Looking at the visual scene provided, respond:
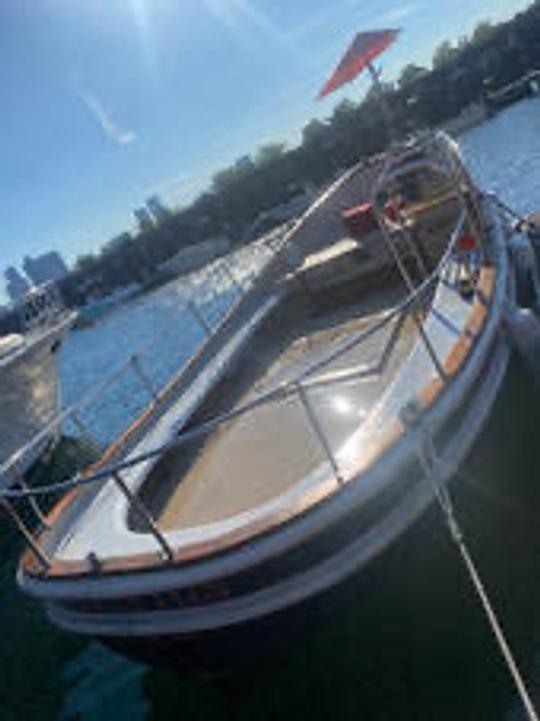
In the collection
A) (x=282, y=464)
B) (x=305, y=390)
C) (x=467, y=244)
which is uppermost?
(x=305, y=390)

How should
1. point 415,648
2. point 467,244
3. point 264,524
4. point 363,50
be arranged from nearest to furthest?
point 264,524
point 415,648
point 467,244
point 363,50

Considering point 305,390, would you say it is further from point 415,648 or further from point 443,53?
point 443,53

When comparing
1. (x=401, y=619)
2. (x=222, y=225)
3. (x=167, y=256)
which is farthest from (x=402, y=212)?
(x=167, y=256)

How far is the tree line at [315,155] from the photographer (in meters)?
97.3

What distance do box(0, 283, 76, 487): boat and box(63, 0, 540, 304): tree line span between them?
196 feet

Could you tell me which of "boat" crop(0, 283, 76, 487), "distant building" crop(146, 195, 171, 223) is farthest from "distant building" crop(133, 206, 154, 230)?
"boat" crop(0, 283, 76, 487)

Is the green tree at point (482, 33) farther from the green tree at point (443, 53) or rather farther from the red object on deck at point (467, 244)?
the red object on deck at point (467, 244)

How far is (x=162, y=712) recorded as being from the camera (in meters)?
6.93

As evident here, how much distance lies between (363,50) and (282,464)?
8880mm

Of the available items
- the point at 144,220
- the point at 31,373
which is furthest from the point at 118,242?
the point at 31,373

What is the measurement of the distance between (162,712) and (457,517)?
3306 millimetres

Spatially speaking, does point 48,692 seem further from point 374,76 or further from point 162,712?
point 374,76

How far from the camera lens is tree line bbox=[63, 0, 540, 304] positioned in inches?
3831

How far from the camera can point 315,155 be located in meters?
103
